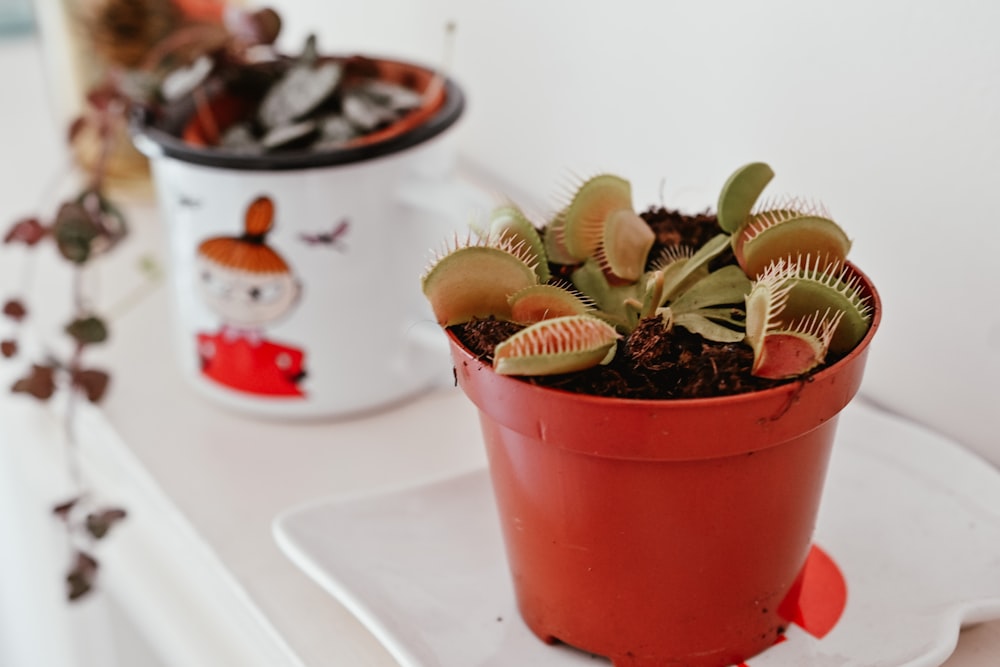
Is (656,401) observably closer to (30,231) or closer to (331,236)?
(331,236)

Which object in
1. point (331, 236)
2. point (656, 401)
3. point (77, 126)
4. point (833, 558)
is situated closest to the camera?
point (656, 401)

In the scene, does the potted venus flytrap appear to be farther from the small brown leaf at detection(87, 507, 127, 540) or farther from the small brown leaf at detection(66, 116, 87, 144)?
the small brown leaf at detection(66, 116, 87, 144)

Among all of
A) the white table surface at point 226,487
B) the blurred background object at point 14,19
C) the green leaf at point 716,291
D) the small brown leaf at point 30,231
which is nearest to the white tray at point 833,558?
the white table surface at point 226,487

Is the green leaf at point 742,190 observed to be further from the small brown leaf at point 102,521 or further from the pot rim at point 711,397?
the small brown leaf at point 102,521

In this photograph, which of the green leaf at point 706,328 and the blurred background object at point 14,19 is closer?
the green leaf at point 706,328

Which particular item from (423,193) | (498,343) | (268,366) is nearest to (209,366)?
(268,366)

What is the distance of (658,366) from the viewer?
306mm

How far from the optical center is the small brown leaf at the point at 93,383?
54cm

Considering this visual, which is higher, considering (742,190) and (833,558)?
(742,190)

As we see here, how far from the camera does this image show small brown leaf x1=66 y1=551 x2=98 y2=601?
1.63 feet

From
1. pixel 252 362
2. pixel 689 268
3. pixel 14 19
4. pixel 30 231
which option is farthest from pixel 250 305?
pixel 14 19

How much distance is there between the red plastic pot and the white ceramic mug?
182 mm

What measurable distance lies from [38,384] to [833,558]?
391 millimetres

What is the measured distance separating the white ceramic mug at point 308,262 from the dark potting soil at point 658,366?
0.62 ft
